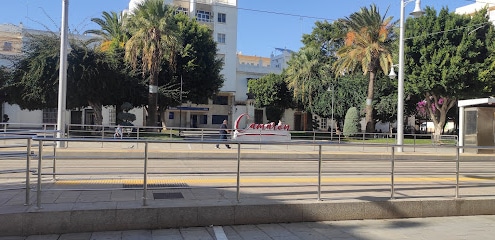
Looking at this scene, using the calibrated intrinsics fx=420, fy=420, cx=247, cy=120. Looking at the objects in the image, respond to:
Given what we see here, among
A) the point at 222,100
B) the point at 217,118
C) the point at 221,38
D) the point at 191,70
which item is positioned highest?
the point at 221,38

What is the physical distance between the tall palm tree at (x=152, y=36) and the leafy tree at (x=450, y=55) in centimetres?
1935

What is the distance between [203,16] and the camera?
6188 cm

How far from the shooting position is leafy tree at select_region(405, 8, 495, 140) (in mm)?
32875

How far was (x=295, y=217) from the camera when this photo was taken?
22.5ft

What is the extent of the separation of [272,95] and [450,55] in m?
24.2

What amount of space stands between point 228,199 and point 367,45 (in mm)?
31220

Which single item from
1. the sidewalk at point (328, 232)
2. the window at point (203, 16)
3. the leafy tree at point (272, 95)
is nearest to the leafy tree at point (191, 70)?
the leafy tree at point (272, 95)

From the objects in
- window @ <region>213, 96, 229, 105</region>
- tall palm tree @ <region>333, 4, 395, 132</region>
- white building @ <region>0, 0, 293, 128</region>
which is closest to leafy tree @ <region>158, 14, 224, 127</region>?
tall palm tree @ <region>333, 4, 395, 132</region>

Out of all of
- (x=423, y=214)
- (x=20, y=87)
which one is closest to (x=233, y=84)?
(x=20, y=87)

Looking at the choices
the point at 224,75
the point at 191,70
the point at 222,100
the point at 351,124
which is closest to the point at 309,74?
the point at 351,124

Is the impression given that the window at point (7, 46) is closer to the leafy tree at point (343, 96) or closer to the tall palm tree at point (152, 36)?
the tall palm tree at point (152, 36)

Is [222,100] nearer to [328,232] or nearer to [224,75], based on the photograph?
[224,75]

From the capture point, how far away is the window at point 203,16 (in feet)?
202

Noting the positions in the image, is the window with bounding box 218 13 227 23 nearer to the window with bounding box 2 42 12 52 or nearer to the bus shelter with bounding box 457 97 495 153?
the window with bounding box 2 42 12 52
